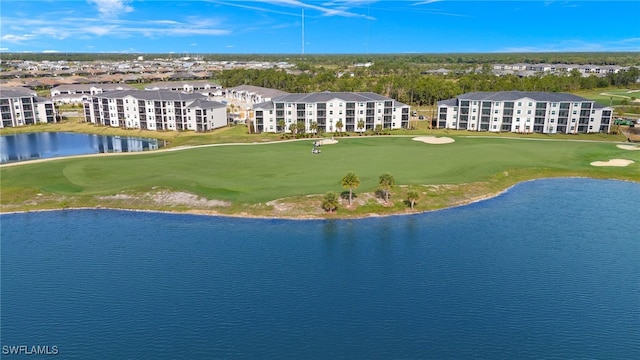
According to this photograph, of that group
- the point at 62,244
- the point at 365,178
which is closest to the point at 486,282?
the point at 365,178

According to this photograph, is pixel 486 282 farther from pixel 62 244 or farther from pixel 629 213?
pixel 62 244

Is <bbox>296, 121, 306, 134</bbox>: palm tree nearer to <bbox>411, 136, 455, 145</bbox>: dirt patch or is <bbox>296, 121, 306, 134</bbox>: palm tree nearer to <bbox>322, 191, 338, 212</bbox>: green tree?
<bbox>411, 136, 455, 145</bbox>: dirt patch

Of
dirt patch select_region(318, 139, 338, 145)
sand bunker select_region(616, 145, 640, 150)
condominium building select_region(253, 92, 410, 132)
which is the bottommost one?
sand bunker select_region(616, 145, 640, 150)

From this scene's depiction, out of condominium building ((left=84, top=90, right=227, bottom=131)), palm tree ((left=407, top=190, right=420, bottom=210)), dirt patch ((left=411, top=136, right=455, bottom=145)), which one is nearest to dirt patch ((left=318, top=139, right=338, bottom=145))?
dirt patch ((left=411, top=136, right=455, bottom=145))

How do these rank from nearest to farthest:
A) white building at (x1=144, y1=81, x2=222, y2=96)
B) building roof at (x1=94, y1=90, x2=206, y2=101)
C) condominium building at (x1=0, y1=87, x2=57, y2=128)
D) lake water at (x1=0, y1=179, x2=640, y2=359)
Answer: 1. lake water at (x1=0, y1=179, x2=640, y2=359)
2. building roof at (x1=94, y1=90, x2=206, y2=101)
3. condominium building at (x1=0, y1=87, x2=57, y2=128)
4. white building at (x1=144, y1=81, x2=222, y2=96)

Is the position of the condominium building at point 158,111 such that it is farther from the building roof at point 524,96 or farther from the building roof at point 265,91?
the building roof at point 524,96
